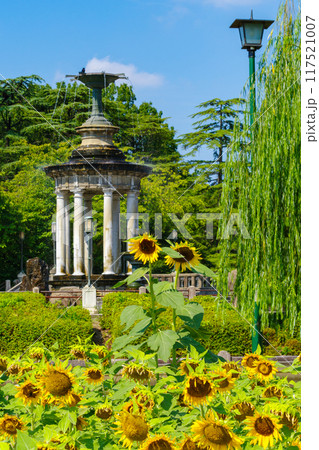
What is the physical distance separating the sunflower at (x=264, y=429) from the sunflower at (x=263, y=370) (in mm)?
970

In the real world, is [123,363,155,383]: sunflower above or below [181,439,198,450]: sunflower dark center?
above

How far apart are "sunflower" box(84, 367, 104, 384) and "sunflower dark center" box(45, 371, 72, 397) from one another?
2.24 ft

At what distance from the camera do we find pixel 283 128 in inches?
424

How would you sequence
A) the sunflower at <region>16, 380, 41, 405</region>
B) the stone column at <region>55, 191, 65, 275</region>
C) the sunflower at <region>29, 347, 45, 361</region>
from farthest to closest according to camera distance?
1. the stone column at <region>55, 191, 65, 275</region>
2. the sunflower at <region>29, 347, 45, 361</region>
3. the sunflower at <region>16, 380, 41, 405</region>

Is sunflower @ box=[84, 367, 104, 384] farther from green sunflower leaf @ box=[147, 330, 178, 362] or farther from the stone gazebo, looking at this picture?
the stone gazebo

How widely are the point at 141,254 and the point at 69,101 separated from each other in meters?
27.4

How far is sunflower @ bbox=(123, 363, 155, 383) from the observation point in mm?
3602

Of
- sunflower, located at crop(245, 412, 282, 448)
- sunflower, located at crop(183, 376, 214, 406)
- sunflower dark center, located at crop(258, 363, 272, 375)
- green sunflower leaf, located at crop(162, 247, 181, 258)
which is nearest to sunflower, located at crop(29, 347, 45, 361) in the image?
green sunflower leaf, located at crop(162, 247, 181, 258)

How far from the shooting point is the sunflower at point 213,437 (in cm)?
270

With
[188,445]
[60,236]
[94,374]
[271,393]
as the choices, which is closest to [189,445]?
[188,445]

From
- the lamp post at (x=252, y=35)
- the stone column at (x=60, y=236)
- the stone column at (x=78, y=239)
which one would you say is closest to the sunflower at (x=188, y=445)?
the lamp post at (x=252, y=35)

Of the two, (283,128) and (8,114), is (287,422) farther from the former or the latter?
(8,114)

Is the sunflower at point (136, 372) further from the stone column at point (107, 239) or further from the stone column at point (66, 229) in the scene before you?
the stone column at point (66, 229)
